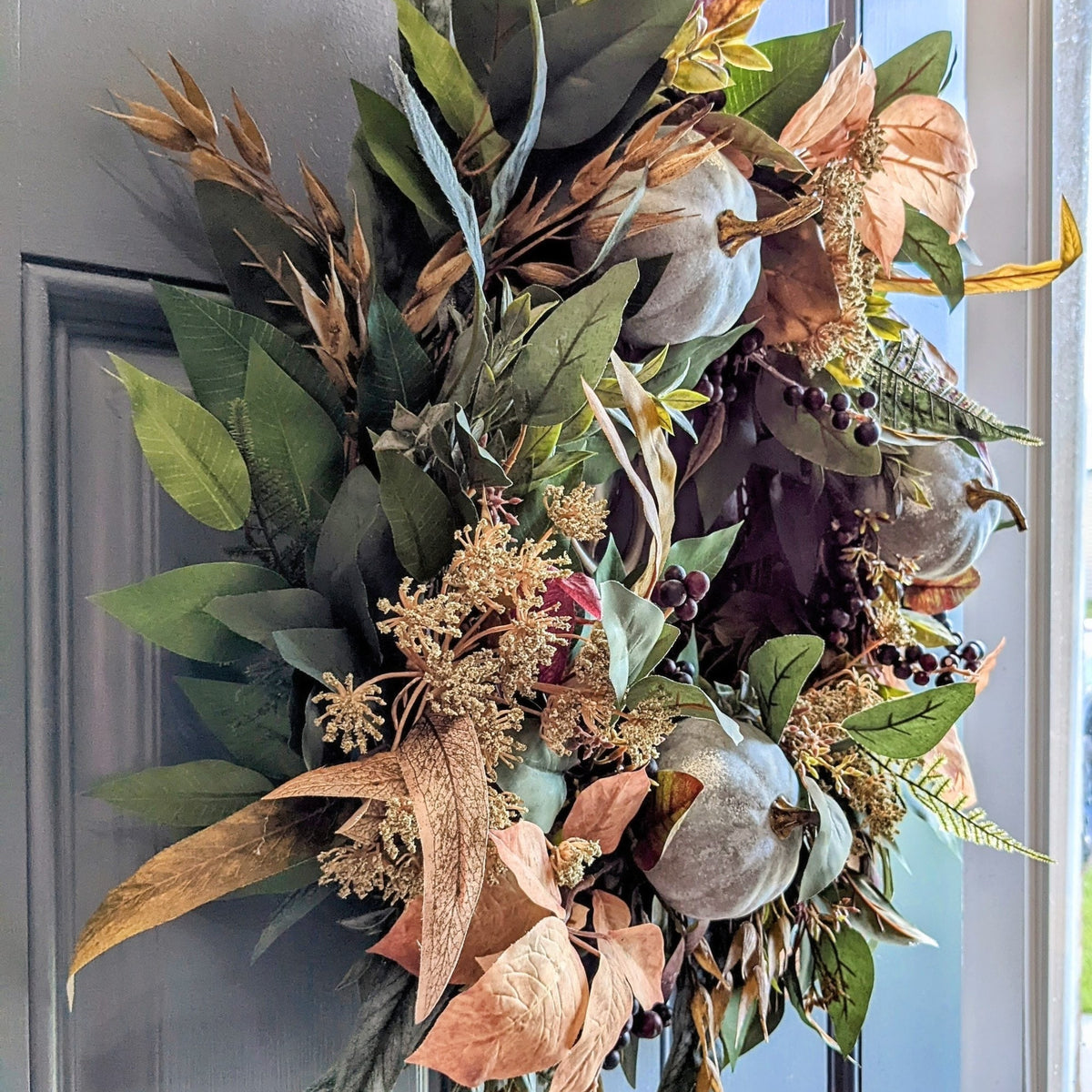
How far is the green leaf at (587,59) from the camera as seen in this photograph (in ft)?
1.15

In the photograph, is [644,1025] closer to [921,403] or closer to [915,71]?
[921,403]

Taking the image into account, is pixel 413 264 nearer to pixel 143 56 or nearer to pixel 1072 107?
pixel 143 56

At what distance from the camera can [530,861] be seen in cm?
32

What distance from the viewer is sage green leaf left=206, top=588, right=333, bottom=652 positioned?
1.00ft

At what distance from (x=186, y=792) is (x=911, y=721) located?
314 millimetres

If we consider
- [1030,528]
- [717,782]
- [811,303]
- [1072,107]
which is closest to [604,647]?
[717,782]

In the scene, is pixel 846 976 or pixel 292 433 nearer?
pixel 292 433

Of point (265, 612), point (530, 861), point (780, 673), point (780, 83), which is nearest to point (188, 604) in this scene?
point (265, 612)

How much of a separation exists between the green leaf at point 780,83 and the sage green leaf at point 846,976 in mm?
430

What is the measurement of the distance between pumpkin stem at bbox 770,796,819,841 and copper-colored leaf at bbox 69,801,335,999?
198 mm

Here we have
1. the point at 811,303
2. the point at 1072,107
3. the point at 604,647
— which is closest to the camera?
the point at 604,647

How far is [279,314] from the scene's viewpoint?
371 millimetres

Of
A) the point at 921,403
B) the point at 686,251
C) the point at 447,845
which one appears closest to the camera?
the point at 447,845

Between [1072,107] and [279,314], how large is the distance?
83cm
